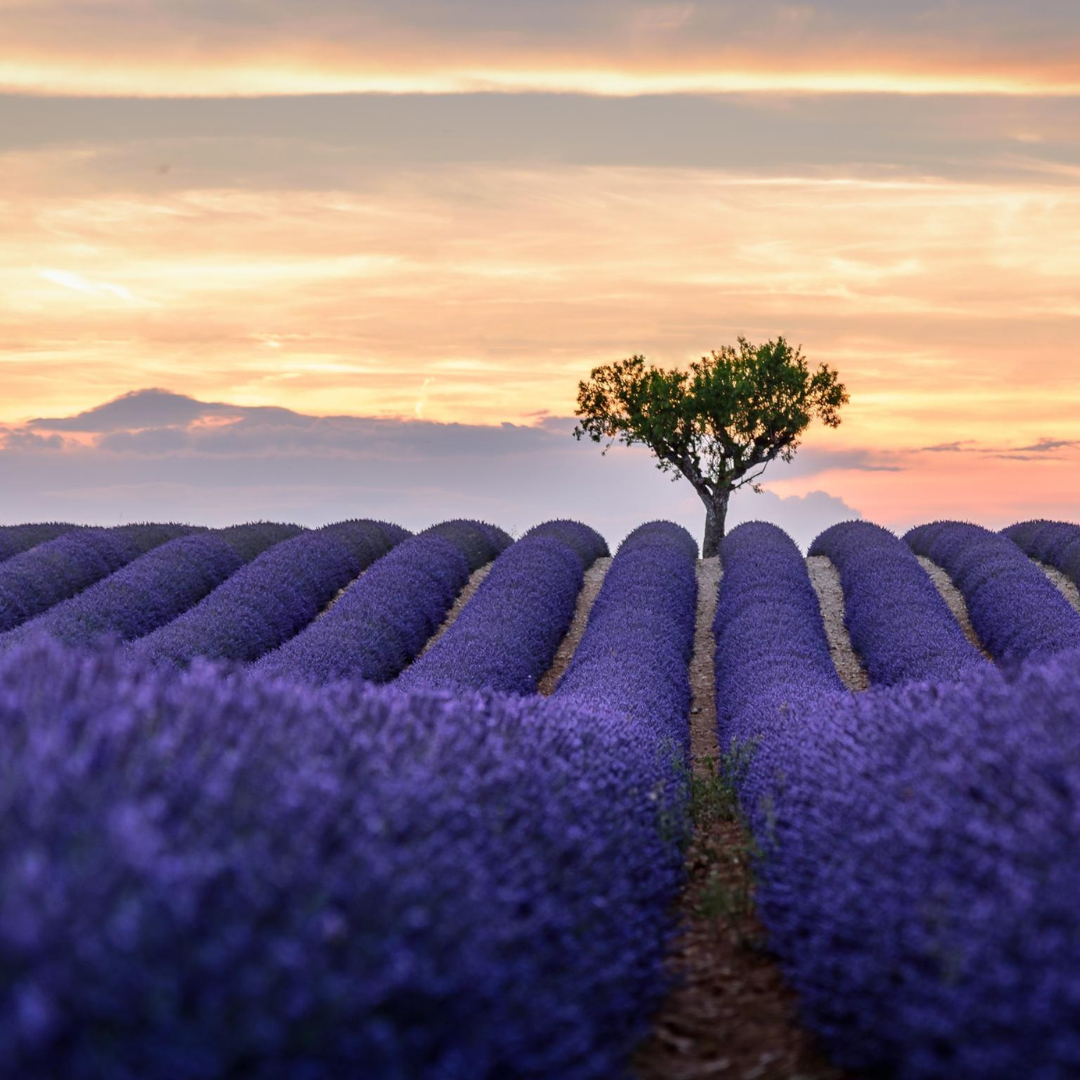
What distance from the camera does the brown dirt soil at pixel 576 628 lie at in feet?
45.3

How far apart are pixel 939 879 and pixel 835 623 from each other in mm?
13455

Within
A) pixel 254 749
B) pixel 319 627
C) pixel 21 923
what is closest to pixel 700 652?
pixel 319 627

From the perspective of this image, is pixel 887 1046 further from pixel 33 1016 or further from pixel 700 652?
pixel 700 652

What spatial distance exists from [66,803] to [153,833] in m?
0.37

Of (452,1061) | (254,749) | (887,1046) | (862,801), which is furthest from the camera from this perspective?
(862,801)

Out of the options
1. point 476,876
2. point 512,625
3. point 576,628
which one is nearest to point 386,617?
point 512,625

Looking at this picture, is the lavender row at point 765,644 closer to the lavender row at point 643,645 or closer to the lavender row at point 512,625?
the lavender row at point 643,645

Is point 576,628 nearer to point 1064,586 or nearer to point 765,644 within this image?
point 765,644

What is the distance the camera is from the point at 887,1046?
3770 millimetres

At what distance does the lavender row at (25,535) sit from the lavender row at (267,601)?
483 centimetres

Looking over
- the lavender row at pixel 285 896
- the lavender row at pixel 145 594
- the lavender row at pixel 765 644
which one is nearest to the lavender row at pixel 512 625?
the lavender row at pixel 765 644

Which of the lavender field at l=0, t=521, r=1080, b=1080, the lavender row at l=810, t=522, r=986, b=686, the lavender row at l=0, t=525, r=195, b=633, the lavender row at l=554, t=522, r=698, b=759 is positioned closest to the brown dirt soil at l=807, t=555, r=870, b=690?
the lavender row at l=810, t=522, r=986, b=686

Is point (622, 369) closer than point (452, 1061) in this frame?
No

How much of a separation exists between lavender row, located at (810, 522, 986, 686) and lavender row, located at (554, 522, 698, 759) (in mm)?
2162
